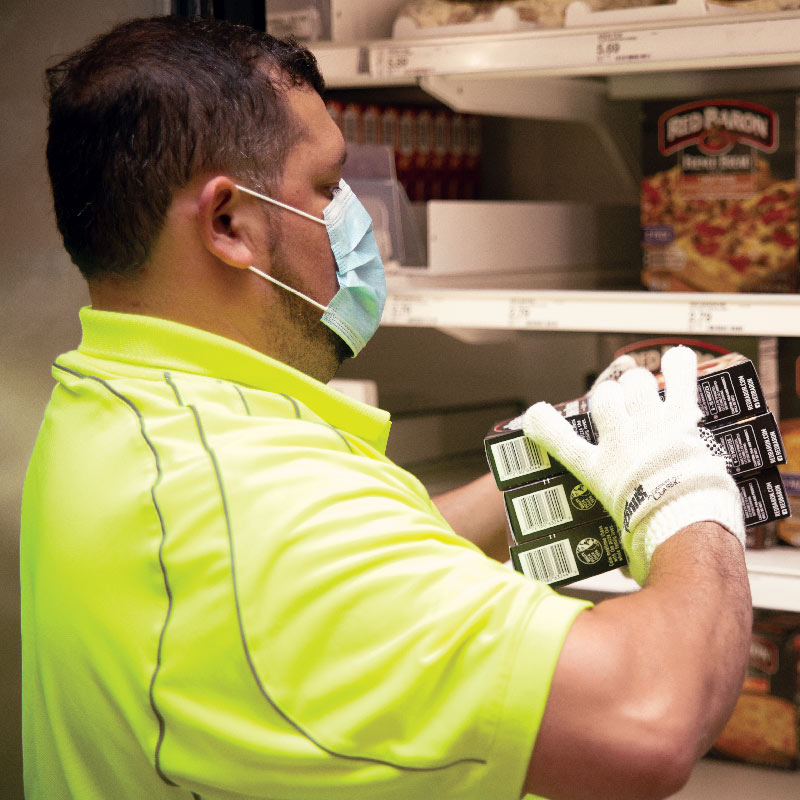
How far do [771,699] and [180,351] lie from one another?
1425mm

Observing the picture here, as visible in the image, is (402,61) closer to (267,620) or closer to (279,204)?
(279,204)

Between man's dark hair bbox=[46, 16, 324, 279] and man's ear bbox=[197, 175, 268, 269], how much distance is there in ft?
0.09

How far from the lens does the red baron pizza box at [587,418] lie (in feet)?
3.83

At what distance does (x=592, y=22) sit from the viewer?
63.4 inches

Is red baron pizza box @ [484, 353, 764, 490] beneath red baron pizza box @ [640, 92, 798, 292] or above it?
beneath

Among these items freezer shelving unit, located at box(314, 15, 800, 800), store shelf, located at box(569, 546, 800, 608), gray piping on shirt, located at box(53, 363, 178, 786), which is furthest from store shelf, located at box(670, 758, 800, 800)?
gray piping on shirt, located at box(53, 363, 178, 786)

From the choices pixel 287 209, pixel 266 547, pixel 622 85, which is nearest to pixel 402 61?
pixel 622 85

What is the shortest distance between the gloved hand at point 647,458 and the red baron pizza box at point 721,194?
2.23 feet

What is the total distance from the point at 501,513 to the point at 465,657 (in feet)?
2.15

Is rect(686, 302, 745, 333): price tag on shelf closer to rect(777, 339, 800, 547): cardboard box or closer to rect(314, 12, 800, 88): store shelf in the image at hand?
rect(777, 339, 800, 547): cardboard box

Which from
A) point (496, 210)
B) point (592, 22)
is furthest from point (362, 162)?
point (592, 22)

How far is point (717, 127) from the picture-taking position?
177 centimetres

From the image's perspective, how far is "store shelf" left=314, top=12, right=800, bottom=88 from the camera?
1.51 metres

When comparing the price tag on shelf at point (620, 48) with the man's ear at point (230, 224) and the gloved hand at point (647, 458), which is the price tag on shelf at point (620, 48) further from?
the man's ear at point (230, 224)
